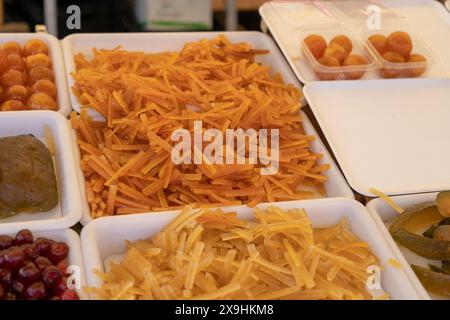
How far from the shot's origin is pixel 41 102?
77.5 inches

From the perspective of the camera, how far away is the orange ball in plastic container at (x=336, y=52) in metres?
2.29

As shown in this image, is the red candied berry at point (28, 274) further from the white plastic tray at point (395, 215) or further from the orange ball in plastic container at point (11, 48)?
the orange ball in plastic container at point (11, 48)

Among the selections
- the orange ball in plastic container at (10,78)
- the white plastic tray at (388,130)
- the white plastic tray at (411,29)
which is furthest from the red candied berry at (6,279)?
the white plastic tray at (411,29)

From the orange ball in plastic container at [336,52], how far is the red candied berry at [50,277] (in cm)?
134

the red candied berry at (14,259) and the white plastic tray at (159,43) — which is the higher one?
the white plastic tray at (159,43)

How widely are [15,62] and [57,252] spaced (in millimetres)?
901

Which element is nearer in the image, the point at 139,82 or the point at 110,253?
the point at 110,253

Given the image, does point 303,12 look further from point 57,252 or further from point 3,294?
point 3,294

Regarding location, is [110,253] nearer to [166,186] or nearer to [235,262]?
[166,186]

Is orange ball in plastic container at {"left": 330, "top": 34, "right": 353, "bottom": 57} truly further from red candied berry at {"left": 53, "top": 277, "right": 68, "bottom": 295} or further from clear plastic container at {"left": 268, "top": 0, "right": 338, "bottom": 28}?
red candied berry at {"left": 53, "top": 277, "right": 68, "bottom": 295}

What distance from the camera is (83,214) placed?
→ 5.32 ft

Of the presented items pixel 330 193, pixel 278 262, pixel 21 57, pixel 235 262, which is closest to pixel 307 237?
pixel 278 262

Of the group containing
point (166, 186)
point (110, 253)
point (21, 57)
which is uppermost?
point (21, 57)
